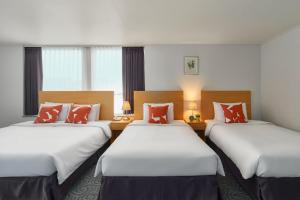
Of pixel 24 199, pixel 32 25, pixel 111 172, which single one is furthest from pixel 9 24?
pixel 111 172

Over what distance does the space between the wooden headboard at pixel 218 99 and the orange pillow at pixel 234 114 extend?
0.42 meters

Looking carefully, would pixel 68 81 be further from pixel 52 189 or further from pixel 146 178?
pixel 146 178

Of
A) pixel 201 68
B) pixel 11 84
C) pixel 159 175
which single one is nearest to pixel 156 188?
pixel 159 175

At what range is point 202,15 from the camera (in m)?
2.63

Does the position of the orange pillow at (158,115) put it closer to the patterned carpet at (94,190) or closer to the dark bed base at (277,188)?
the patterned carpet at (94,190)

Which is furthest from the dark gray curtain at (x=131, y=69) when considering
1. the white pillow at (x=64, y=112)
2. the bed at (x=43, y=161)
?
the bed at (x=43, y=161)

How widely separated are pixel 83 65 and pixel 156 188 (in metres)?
3.29

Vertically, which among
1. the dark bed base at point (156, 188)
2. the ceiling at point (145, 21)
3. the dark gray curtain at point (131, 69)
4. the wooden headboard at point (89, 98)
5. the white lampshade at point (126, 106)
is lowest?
the dark bed base at point (156, 188)

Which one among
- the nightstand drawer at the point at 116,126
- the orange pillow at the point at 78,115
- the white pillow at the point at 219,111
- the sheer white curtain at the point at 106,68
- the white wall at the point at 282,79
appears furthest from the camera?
the sheer white curtain at the point at 106,68

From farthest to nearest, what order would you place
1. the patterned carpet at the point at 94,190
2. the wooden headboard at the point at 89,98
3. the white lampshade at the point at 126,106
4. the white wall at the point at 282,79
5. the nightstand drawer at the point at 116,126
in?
1. the wooden headboard at the point at 89,98
2. the white lampshade at the point at 126,106
3. the nightstand drawer at the point at 116,126
4. the white wall at the point at 282,79
5. the patterned carpet at the point at 94,190

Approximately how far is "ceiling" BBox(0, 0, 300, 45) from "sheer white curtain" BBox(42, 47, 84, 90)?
380 millimetres

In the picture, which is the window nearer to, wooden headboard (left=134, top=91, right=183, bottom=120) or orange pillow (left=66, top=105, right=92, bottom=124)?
wooden headboard (left=134, top=91, right=183, bottom=120)

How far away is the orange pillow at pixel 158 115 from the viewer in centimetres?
365

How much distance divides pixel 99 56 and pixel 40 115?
1674 millimetres
